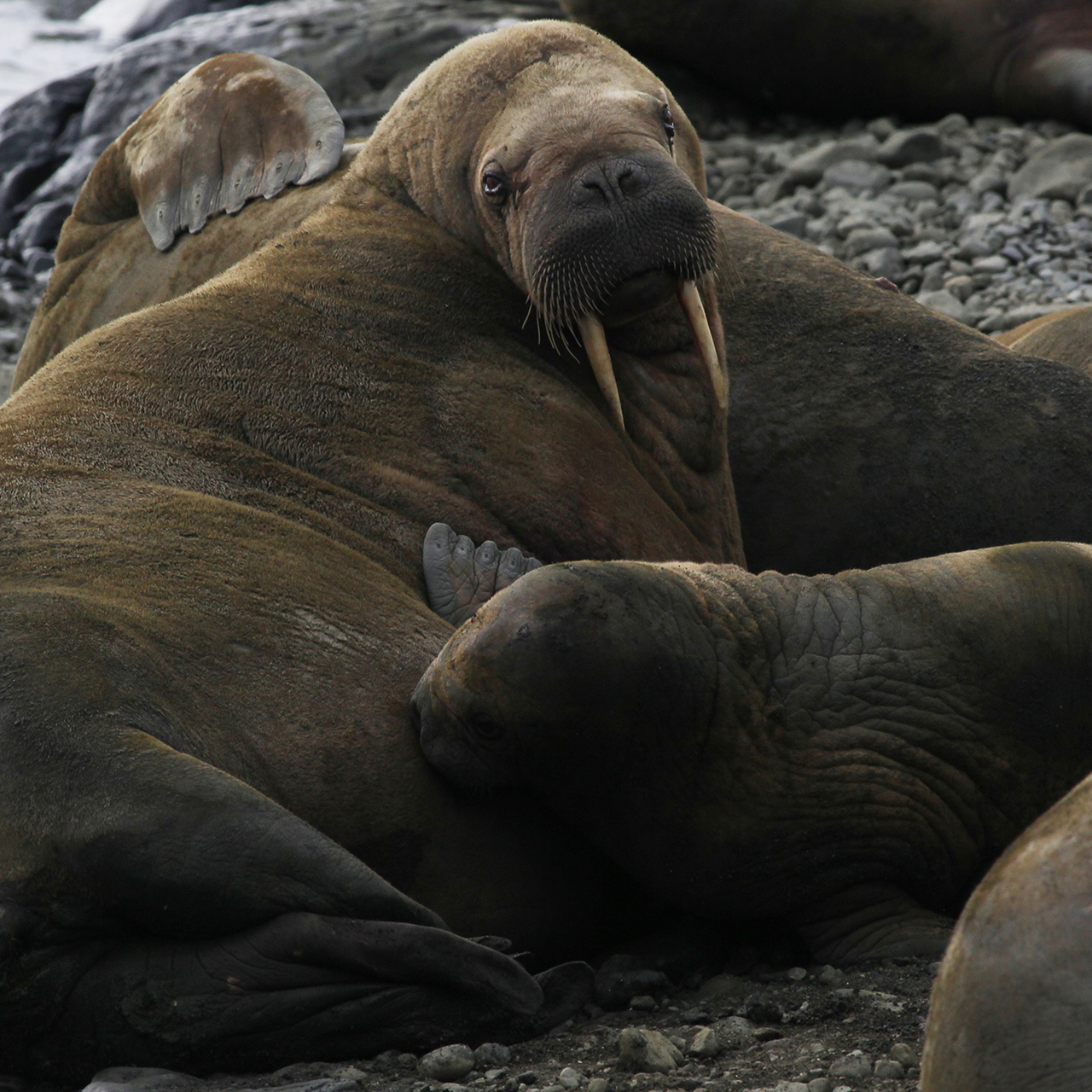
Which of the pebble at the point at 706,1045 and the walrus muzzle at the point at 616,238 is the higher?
the walrus muzzle at the point at 616,238

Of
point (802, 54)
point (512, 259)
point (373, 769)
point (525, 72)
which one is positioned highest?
point (525, 72)

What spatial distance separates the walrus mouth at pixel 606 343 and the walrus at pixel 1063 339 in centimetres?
170

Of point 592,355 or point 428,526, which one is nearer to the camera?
point 428,526

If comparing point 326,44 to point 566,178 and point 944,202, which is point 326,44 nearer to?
point 944,202

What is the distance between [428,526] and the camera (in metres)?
4.24

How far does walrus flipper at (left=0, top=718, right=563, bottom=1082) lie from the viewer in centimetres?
297

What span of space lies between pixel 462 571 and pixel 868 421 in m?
1.94

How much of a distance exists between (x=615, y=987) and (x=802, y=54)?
8.12 meters

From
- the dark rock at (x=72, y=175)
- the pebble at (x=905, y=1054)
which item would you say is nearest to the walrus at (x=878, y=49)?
the dark rock at (x=72, y=175)

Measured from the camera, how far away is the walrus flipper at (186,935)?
2.97m

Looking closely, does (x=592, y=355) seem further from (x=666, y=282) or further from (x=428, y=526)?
(x=428, y=526)

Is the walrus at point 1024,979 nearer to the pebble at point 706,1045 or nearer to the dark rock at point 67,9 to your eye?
the pebble at point 706,1045

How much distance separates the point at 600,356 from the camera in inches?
181

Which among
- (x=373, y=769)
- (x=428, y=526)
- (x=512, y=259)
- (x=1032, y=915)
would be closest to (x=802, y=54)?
(x=512, y=259)
